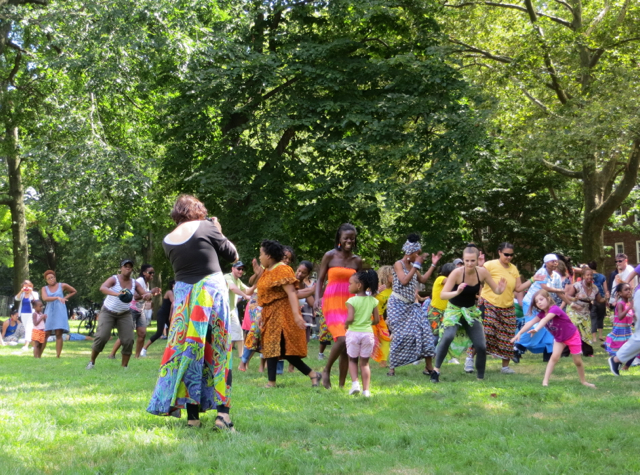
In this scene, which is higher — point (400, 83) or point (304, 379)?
point (400, 83)

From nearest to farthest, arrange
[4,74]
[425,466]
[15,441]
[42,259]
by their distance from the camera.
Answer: [425,466] → [15,441] → [4,74] → [42,259]

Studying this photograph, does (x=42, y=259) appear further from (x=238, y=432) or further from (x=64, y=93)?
(x=238, y=432)

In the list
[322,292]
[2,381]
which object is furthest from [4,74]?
[322,292]

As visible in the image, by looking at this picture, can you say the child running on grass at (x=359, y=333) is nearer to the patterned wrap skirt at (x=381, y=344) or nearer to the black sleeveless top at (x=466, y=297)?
the black sleeveless top at (x=466, y=297)

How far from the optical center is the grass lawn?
506cm

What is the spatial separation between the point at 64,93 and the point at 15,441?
55.4 feet

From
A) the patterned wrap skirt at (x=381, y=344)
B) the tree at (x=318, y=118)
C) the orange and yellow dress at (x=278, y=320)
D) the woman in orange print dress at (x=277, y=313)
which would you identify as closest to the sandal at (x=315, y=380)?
the woman in orange print dress at (x=277, y=313)

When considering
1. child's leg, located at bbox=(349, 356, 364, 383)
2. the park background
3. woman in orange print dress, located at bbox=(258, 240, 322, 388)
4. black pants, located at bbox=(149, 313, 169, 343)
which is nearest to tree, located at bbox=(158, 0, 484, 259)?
the park background

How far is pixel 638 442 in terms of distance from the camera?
5.80 meters

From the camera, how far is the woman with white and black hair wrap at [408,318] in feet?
35.7

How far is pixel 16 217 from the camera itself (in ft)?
95.7

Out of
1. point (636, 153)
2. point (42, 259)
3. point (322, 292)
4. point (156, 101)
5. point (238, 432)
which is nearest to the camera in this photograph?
point (238, 432)

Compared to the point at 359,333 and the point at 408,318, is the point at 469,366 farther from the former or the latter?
the point at 359,333

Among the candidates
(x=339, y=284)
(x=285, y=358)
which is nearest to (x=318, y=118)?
(x=339, y=284)
